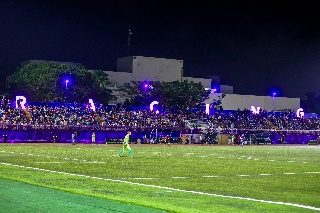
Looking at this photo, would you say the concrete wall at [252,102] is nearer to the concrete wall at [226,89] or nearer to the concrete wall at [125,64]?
the concrete wall at [226,89]

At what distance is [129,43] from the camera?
139 metres

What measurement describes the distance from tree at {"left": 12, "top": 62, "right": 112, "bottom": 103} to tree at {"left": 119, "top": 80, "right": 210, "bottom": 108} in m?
10.5

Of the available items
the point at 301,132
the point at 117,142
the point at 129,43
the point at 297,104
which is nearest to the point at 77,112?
the point at 117,142

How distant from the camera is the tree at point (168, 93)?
11356 cm

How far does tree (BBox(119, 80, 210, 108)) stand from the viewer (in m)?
114

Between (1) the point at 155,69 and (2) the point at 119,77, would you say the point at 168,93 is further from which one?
(1) the point at 155,69

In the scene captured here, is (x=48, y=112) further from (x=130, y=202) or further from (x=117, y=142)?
(x=130, y=202)

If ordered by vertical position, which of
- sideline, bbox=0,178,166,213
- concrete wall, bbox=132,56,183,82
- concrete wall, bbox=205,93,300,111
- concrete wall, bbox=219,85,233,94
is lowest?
sideline, bbox=0,178,166,213

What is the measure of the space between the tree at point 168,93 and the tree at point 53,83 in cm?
1053

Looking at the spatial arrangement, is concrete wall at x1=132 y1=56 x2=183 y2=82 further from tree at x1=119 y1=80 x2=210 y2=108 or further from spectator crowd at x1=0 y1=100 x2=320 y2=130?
spectator crowd at x1=0 y1=100 x2=320 y2=130

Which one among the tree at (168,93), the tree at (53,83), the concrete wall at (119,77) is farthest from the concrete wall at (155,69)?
the tree at (53,83)

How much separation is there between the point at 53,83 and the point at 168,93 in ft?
81.2

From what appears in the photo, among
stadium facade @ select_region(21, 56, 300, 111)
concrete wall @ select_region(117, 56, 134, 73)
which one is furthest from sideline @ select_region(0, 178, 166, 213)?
concrete wall @ select_region(117, 56, 134, 73)

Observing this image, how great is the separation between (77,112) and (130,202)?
73.2 meters
